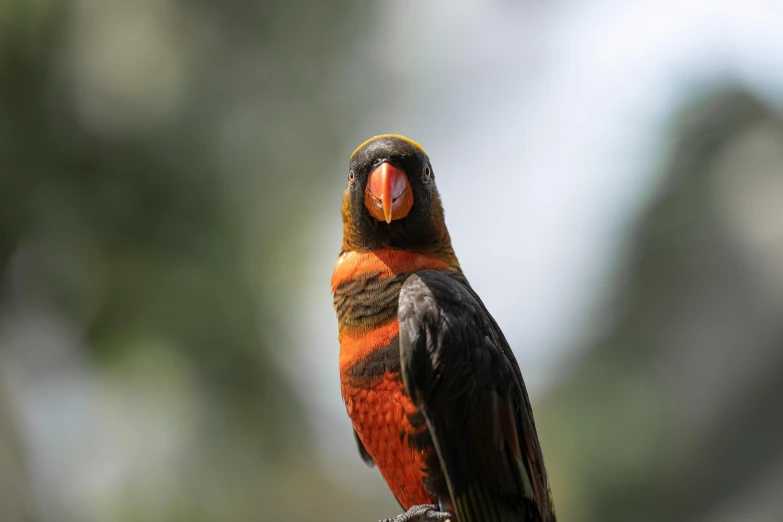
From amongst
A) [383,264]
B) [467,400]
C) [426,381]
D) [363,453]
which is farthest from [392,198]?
[363,453]

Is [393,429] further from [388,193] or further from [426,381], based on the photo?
[388,193]

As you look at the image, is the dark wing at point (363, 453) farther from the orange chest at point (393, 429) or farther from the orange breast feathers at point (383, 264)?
the orange breast feathers at point (383, 264)

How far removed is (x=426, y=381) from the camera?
2.75m

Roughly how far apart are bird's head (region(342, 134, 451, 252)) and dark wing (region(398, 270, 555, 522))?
338 mm

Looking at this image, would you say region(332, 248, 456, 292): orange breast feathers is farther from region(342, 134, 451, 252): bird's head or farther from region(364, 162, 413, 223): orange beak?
region(364, 162, 413, 223): orange beak

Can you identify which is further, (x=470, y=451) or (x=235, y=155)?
(x=235, y=155)

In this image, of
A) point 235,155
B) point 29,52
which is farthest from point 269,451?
point 29,52

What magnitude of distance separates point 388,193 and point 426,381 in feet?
3.22

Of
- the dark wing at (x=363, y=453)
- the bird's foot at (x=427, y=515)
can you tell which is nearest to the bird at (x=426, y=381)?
the bird's foot at (x=427, y=515)

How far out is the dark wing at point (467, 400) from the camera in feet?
9.01

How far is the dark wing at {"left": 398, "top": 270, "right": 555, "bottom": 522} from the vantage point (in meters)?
2.75

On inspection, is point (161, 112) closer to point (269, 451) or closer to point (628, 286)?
point (269, 451)

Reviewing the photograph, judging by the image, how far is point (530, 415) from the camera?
321cm

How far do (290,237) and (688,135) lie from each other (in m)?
6.61
